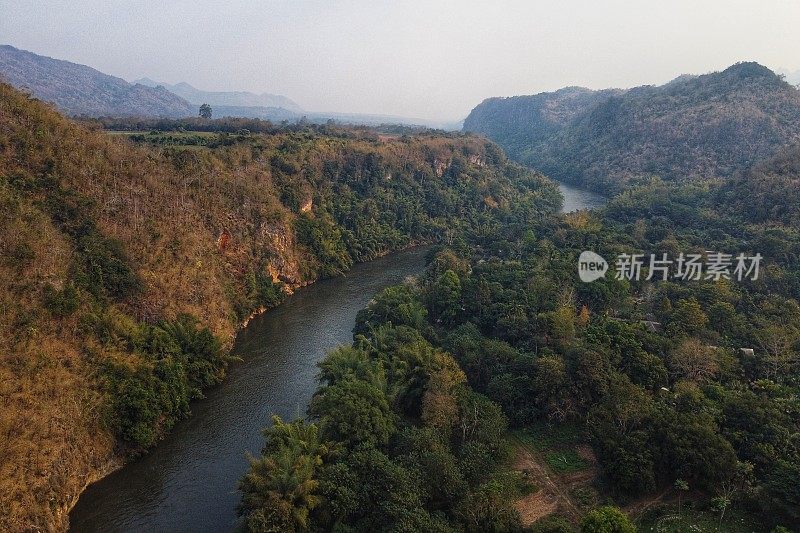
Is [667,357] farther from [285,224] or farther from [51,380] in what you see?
[285,224]

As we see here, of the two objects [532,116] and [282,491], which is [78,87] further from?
[282,491]

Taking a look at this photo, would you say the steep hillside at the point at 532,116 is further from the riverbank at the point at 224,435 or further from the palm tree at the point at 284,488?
the palm tree at the point at 284,488

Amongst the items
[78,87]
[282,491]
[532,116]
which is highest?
[78,87]

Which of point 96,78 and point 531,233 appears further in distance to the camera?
point 96,78

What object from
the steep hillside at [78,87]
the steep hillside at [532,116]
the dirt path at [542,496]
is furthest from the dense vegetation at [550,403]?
the steep hillside at [78,87]

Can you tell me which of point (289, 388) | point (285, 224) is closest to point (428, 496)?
point (289, 388)

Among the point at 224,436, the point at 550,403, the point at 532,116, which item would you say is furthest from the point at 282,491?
the point at 532,116
